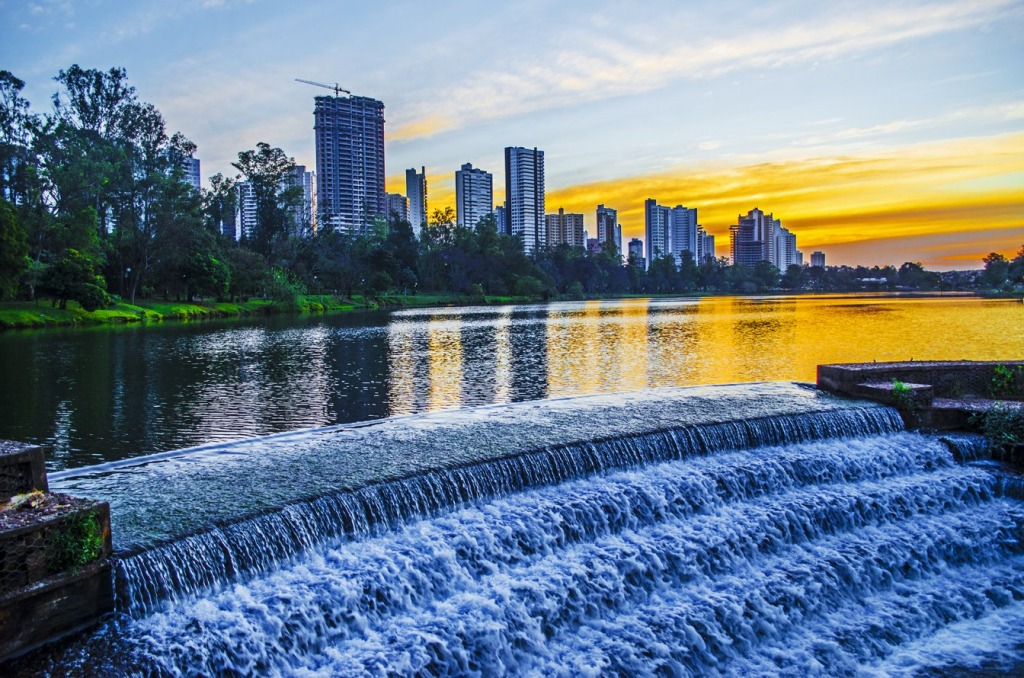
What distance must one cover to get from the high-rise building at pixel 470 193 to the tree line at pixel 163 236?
85572 mm

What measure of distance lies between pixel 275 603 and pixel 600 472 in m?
4.29

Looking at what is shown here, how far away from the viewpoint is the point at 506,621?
565cm

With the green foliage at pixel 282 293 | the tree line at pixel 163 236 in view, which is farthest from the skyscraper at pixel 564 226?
the green foliage at pixel 282 293

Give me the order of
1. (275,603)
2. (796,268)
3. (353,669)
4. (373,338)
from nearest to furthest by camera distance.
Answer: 1. (353,669)
2. (275,603)
3. (373,338)
4. (796,268)

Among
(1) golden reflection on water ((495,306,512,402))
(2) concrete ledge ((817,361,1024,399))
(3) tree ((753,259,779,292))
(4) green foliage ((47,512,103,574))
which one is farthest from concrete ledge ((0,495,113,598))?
(3) tree ((753,259,779,292))

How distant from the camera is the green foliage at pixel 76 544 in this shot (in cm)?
477

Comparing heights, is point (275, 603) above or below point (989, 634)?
above

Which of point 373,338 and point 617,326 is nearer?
point 373,338

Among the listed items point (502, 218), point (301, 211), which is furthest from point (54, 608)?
point (502, 218)

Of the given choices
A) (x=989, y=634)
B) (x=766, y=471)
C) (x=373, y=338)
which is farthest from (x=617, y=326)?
(x=989, y=634)

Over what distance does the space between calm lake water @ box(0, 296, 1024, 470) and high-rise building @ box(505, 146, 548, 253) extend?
14397 cm

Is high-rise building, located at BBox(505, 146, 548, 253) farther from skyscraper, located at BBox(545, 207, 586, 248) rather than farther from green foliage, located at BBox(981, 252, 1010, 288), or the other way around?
green foliage, located at BBox(981, 252, 1010, 288)

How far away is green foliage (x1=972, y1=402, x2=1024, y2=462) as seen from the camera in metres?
9.58

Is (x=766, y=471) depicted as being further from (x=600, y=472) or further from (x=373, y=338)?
(x=373, y=338)
